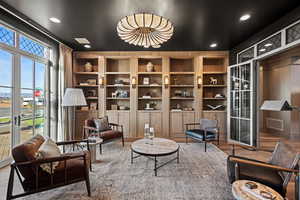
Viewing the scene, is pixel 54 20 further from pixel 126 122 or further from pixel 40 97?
pixel 126 122

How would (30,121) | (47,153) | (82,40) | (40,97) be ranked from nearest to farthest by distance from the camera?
(47,153), (30,121), (40,97), (82,40)

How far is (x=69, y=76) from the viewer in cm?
457

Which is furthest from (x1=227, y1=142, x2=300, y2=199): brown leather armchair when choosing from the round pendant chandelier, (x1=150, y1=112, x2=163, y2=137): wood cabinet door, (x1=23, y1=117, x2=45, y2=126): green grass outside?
(x1=23, y1=117, x2=45, y2=126): green grass outside

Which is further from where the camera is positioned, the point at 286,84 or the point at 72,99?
the point at 286,84

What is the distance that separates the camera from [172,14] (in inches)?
111

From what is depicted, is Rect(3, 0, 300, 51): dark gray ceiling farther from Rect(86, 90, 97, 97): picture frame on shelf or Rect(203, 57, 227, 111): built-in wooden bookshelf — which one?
Rect(86, 90, 97, 97): picture frame on shelf

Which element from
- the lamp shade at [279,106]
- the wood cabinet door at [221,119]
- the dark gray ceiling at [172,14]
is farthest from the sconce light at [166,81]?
the lamp shade at [279,106]

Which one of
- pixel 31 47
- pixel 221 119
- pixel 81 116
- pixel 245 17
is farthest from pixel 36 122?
pixel 221 119

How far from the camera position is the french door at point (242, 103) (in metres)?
3.91

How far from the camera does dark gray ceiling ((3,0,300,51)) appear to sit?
251 centimetres

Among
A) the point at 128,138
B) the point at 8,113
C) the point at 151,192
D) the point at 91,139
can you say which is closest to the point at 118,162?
the point at 91,139

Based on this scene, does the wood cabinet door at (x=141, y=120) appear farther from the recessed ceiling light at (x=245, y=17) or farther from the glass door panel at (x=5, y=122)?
the recessed ceiling light at (x=245, y=17)

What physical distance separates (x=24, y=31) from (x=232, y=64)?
553cm

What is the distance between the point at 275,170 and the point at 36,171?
3.07 meters
